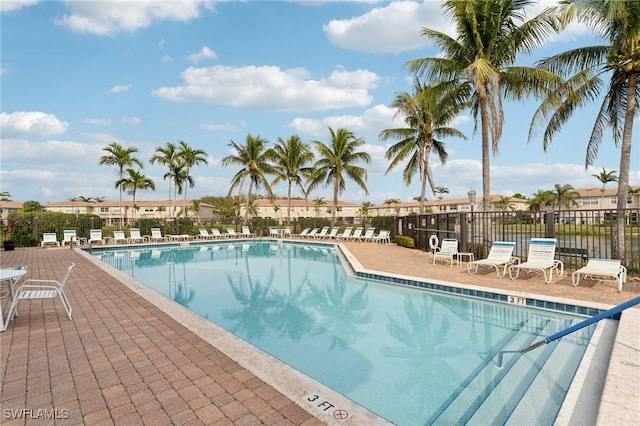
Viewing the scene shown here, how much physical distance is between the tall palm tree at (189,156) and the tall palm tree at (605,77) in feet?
78.5

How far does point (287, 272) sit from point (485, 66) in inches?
350

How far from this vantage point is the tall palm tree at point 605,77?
8188 mm

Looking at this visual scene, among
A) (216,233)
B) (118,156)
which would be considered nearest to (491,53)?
(216,233)

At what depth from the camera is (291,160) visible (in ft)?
85.4

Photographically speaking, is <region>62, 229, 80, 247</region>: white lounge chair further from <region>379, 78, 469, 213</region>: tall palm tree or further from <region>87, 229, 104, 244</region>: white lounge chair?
<region>379, 78, 469, 213</region>: tall palm tree

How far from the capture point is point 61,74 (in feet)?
39.4

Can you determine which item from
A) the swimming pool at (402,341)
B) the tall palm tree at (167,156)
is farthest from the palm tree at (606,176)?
the swimming pool at (402,341)

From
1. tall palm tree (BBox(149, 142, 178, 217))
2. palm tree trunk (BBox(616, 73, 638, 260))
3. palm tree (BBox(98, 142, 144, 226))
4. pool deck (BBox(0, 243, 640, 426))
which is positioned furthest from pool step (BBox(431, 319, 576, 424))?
palm tree (BBox(98, 142, 144, 226))

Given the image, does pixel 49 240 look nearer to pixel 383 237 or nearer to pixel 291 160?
pixel 291 160

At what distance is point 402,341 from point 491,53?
35.7 feet

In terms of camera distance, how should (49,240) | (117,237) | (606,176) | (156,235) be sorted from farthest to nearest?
(606,176) → (156,235) → (117,237) → (49,240)

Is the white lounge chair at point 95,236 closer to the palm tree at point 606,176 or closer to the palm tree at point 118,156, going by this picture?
the palm tree at point 118,156

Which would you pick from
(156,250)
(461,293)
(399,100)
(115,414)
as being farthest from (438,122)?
(115,414)

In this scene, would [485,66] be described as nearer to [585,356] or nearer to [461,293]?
[461,293]
